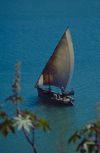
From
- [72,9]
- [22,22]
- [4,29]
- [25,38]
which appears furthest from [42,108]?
[72,9]

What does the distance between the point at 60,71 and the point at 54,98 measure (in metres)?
3.79

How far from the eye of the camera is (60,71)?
41.0 meters

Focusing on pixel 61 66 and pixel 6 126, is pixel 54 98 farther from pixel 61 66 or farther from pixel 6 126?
pixel 6 126

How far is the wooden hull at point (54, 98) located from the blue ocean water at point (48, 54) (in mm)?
720

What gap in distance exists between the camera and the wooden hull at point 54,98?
37.6 metres

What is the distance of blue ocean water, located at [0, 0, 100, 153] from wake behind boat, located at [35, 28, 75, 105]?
4.41 ft

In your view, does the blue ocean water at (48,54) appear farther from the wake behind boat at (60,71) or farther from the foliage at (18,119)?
the wake behind boat at (60,71)

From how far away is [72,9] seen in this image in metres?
97.0

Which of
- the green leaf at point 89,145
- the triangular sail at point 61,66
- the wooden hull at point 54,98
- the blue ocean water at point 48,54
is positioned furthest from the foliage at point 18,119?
the triangular sail at point 61,66

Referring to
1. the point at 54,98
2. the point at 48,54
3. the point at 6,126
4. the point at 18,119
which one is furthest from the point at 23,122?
the point at 48,54

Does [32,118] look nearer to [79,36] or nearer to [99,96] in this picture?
[99,96]

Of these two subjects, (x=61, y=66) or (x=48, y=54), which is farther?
(x=48, y=54)

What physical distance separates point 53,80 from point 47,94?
A: 2495 millimetres

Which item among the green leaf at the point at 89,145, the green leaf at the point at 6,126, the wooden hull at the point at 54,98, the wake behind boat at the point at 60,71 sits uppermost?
the wake behind boat at the point at 60,71
